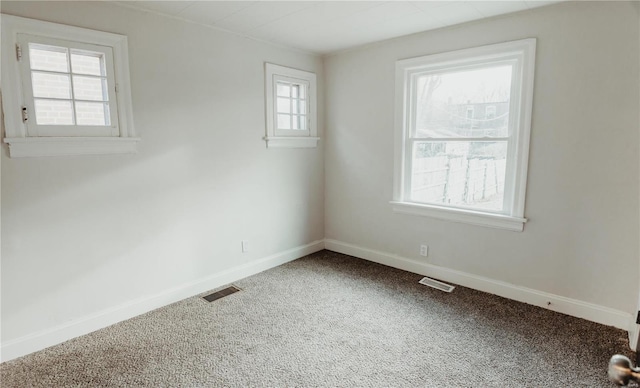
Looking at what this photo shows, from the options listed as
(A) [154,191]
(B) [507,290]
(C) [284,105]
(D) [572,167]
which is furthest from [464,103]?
(A) [154,191]

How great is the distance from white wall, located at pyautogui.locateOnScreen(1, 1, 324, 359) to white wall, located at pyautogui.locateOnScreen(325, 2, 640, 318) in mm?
1611

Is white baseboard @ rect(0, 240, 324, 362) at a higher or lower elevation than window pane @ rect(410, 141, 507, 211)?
lower

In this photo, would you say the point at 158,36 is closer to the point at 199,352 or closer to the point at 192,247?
the point at 192,247

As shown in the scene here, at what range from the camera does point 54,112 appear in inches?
88.6

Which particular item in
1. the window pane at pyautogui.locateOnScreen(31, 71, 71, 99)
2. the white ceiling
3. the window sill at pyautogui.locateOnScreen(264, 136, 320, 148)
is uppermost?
the white ceiling

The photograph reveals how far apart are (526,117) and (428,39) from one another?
1.14 meters

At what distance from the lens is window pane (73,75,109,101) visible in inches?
91.2

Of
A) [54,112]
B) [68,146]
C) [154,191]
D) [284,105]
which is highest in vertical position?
[284,105]

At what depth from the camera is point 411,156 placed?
3475 millimetres

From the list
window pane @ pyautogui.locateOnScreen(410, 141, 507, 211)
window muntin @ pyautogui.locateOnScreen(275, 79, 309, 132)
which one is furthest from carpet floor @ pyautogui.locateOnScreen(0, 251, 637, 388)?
window muntin @ pyautogui.locateOnScreen(275, 79, 309, 132)

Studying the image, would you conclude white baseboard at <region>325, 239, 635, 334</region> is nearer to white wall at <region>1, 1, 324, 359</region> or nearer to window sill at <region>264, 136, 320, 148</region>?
white wall at <region>1, 1, 324, 359</region>

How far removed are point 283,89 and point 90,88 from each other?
5.97ft

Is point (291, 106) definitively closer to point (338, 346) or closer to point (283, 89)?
point (283, 89)

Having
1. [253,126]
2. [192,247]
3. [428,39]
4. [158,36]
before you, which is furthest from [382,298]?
[158,36]
